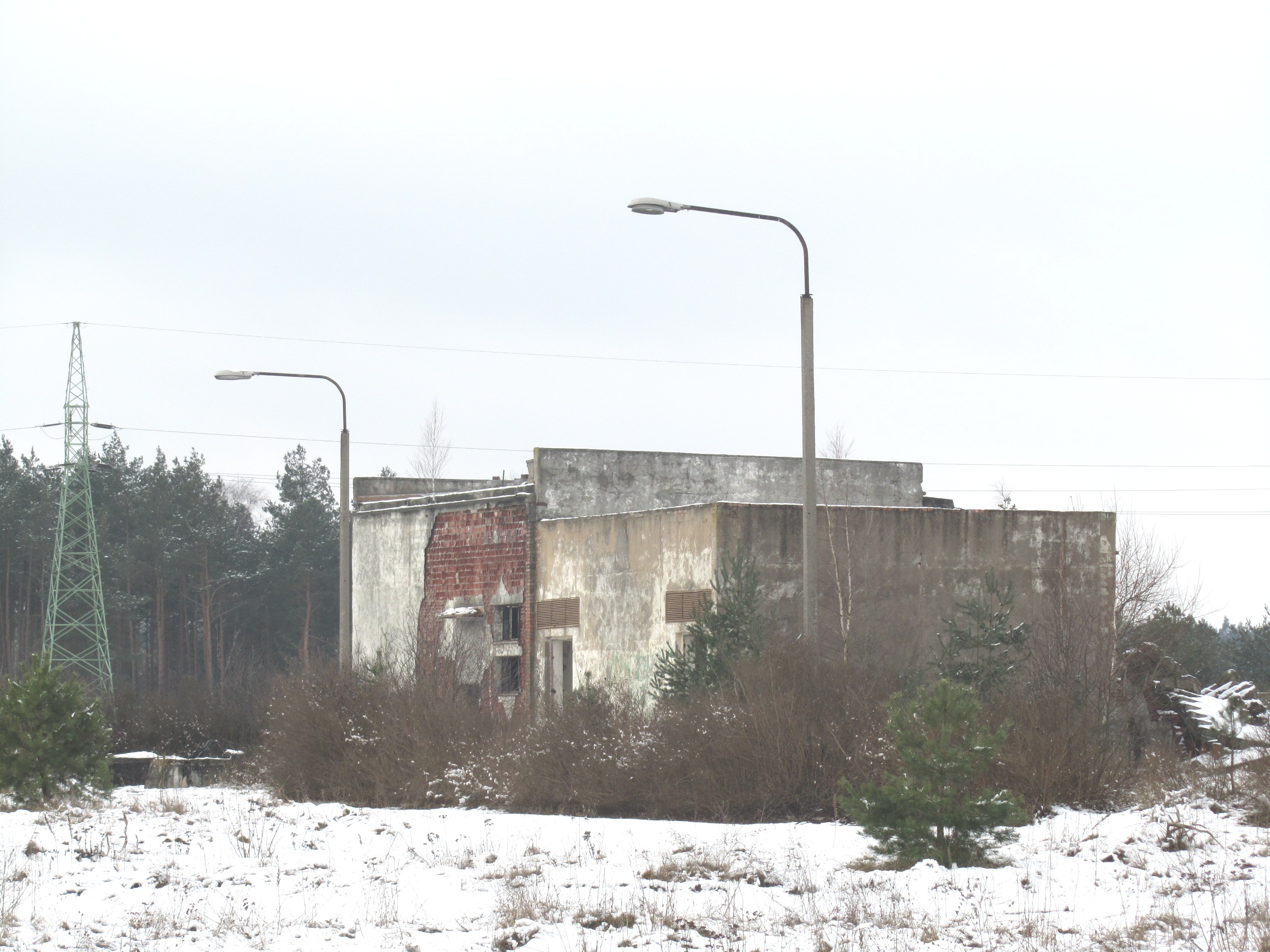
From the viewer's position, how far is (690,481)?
3325 cm

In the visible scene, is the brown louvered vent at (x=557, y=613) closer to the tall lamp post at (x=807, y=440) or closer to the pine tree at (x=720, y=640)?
the pine tree at (x=720, y=640)

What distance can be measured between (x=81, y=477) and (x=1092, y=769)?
191ft

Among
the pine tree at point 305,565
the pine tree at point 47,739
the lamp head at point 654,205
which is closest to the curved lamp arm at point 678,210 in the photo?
the lamp head at point 654,205

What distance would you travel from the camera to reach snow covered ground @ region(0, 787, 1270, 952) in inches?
370

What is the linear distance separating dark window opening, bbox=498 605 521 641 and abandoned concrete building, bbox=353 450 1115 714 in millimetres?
36

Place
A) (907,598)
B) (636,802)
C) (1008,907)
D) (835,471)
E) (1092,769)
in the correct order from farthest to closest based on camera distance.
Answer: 1. (835,471)
2. (907,598)
3. (636,802)
4. (1092,769)
5. (1008,907)

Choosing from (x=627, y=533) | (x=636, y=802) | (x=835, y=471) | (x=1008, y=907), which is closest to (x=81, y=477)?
(x=835, y=471)

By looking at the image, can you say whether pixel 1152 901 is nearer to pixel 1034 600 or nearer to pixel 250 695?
pixel 1034 600

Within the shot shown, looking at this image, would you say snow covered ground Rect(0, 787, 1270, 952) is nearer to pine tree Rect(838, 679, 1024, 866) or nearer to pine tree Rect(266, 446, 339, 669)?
pine tree Rect(838, 679, 1024, 866)

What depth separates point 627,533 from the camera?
25.3 m

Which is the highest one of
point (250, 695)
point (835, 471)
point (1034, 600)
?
point (835, 471)

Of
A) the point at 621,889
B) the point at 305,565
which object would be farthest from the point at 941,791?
the point at 305,565

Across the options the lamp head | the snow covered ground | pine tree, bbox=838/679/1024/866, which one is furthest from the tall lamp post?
pine tree, bbox=838/679/1024/866

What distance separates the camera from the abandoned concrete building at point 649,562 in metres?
22.7
